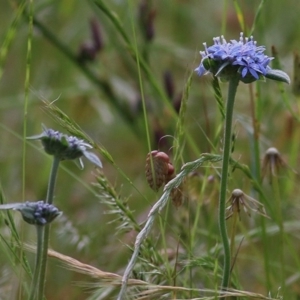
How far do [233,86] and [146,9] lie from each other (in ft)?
2.62

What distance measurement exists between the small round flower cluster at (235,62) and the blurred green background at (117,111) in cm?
32

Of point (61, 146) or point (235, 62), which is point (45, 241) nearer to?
A: point (61, 146)

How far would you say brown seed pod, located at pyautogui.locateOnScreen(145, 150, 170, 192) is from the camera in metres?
0.66

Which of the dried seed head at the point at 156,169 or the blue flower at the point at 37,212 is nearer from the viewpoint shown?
the blue flower at the point at 37,212

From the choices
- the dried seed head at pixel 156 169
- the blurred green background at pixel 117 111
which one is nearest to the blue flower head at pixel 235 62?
the dried seed head at pixel 156 169

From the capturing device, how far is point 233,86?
0.57 metres

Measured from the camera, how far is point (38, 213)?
1.77 ft

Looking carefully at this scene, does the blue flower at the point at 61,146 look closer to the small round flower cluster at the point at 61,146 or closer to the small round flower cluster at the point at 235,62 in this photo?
the small round flower cluster at the point at 61,146

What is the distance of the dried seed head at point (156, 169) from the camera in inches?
25.8

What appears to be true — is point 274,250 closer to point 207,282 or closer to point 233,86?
point 207,282

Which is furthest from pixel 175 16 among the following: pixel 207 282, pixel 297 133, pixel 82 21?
pixel 207 282

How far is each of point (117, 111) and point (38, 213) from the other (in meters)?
0.96

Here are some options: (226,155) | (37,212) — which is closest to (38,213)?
(37,212)

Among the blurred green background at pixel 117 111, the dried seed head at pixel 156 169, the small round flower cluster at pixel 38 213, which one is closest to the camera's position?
the small round flower cluster at pixel 38 213
